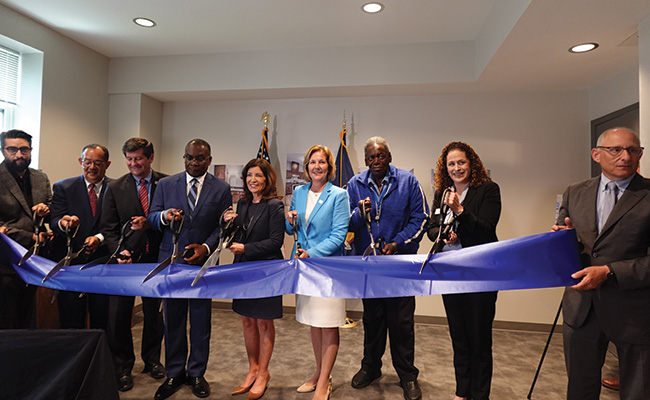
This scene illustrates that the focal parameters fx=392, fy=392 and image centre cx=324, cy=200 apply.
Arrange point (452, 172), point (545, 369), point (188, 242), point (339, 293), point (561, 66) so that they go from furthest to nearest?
point (561, 66) → point (545, 369) → point (188, 242) → point (452, 172) → point (339, 293)

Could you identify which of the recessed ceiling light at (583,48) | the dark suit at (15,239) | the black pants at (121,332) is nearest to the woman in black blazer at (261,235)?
the black pants at (121,332)

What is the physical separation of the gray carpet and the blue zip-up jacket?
3.51 feet

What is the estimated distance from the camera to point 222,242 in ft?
7.70

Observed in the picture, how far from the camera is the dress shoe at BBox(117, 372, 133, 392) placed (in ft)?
9.20

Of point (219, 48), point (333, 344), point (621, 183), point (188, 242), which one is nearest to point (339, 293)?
point (333, 344)

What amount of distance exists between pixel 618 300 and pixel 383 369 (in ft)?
6.27

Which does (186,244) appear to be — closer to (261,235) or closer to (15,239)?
(261,235)

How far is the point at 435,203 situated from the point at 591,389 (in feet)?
4.14

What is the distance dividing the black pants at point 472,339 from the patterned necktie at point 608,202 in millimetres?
A: 677

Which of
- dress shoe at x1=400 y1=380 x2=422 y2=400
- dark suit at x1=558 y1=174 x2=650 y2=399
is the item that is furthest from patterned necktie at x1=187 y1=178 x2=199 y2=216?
dark suit at x1=558 y1=174 x2=650 y2=399

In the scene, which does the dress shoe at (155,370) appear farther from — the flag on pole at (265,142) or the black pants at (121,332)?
the flag on pole at (265,142)

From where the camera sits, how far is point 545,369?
3.40 meters

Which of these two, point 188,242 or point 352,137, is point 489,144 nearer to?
point 352,137

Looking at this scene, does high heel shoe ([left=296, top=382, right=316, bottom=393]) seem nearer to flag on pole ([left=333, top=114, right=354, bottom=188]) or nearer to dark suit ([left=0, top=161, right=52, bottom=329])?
dark suit ([left=0, top=161, right=52, bottom=329])
